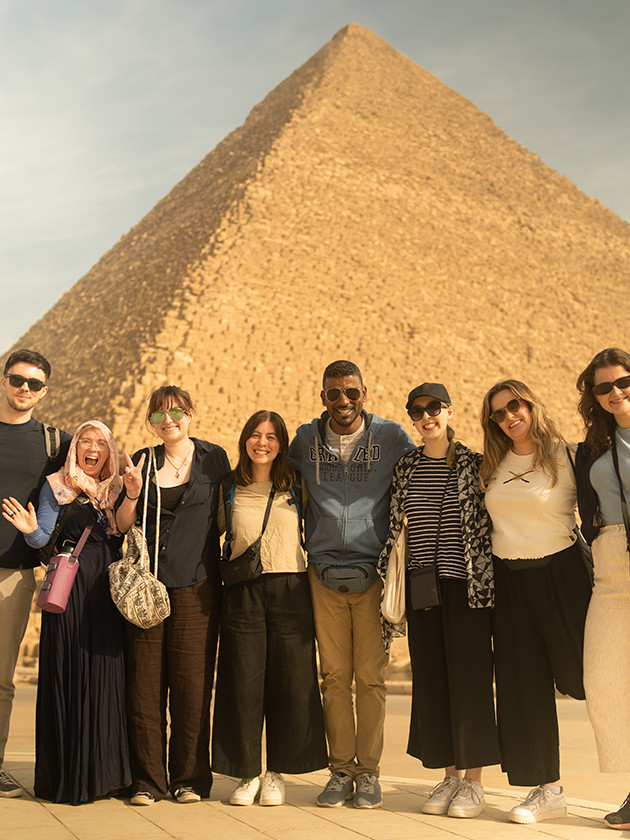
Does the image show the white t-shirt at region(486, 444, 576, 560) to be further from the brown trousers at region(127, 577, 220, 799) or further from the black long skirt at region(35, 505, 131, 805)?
the black long skirt at region(35, 505, 131, 805)

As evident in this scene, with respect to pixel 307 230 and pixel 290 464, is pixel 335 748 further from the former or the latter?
pixel 307 230

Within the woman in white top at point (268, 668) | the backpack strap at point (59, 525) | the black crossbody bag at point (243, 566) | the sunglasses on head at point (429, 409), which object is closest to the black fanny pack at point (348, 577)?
the woman in white top at point (268, 668)

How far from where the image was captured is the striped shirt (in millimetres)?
4512

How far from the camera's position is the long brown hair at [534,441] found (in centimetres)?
448

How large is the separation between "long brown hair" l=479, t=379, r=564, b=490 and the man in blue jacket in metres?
0.50

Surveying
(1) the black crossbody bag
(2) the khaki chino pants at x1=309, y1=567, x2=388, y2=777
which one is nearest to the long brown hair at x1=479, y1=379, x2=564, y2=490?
(2) the khaki chino pants at x1=309, y1=567, x2=388, y2=777

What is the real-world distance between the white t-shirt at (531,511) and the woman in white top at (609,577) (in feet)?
0.33

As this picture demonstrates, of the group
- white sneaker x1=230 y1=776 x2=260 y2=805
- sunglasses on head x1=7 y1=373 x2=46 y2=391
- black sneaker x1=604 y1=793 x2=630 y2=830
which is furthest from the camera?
sunglasses on head x1=7 y1=373 x2=46 y2=391

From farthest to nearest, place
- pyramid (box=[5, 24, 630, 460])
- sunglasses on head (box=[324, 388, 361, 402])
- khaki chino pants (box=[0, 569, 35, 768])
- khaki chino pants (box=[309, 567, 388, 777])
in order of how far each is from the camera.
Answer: pyramid (box=[5, 24, 630, 460])
sunglasses on head (box=[324, 388, 361, 402])
khaki chino pants (box=[0, 569, 35, 768])
khaki chino pants (box=[309, 567, 388, 777])

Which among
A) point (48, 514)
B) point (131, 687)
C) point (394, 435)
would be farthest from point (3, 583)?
point (394, 435)

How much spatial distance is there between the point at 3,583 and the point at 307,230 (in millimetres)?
30495

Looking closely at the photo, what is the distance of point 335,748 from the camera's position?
4.59 meters

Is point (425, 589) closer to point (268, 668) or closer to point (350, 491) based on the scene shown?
point (350, 491)

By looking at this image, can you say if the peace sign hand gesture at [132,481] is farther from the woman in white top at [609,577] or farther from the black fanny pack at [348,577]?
the woman in white top at [609,577]
